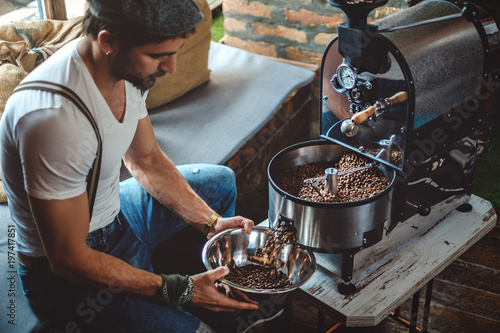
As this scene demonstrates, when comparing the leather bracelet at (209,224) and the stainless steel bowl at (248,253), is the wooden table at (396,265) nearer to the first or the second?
the stainless steel bowl at (248,253)

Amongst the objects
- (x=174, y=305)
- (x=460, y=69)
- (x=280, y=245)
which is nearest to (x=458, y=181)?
(x=460, y=69)

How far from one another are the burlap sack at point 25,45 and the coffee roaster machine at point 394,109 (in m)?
1.04

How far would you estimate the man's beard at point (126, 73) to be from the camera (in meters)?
1.25

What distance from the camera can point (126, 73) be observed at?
128 cm

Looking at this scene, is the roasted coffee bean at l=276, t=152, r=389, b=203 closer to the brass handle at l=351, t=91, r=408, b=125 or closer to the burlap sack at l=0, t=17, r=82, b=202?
the brass handle at l=351, t=91, r=408, b=125

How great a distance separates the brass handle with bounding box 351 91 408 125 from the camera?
4.41 ft

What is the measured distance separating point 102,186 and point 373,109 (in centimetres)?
74

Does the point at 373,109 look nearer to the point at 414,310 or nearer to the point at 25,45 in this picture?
the point at 414,310

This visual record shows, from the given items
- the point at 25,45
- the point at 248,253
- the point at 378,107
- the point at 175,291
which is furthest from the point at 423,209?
the point at 25,45

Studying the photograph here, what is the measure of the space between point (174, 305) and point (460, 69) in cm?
101

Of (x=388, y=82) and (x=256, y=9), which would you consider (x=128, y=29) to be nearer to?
(x=388, y=82)

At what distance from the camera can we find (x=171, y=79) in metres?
2.55

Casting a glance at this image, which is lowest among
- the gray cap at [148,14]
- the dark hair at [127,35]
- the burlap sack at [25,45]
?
the burlap sack at [25,45]

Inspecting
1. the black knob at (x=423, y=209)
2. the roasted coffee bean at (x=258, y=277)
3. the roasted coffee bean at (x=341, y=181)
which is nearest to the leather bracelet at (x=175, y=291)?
the roasted coffee bean at (x=258, y=277)
